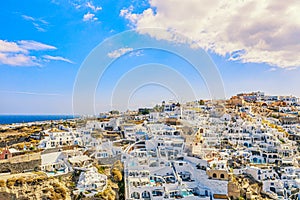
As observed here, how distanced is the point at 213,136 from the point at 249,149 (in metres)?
1.81

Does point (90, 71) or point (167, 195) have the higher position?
point (90, 71)

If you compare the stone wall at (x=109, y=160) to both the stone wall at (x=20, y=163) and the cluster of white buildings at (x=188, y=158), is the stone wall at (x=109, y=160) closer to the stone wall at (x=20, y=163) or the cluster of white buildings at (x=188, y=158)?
the cluster of white buildings at (x=188, y=158)

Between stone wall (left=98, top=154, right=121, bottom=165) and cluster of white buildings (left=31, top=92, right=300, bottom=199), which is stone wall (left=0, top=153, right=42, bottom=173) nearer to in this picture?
cluster of white buildings (left=31, top=92, right=300, bottom=199)

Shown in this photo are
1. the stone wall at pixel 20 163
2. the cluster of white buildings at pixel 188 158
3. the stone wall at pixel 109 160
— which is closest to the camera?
the cluster of white buildings at pixel 188 158

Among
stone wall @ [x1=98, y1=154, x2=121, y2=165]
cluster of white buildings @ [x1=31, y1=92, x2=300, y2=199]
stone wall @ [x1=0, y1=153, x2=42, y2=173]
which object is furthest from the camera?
stone wall @ [x1=98, y1=154, x2=121, y2=165]

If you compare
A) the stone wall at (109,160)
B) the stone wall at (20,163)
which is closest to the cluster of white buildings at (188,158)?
the stone wall at (109,160)

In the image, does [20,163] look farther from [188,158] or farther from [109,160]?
[188,158]

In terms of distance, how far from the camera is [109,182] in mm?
8195

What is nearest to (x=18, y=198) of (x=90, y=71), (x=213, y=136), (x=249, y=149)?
(x=90, y=71)

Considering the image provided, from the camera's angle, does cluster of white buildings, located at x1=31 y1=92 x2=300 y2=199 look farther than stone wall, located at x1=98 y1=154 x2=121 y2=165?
No

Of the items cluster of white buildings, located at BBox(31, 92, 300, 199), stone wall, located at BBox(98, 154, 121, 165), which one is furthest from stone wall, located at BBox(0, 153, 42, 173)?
stone wall, located at BBox(98, 154, 121, 165)

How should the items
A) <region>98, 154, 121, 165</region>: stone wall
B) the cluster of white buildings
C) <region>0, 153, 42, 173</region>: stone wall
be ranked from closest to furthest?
1. the cluster of white buildings
2. <region>0, 153, 42, 173</region>: stone wall
3. <region>98, 154, 121, 165</region>: stone wall

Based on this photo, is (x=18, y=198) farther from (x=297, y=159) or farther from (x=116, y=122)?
(x=297, y=159)

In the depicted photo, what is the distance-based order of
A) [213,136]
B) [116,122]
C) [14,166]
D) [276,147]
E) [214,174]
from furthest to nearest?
[116,122] < [213,136] < [276,147] < [14,166] < [214,174]
